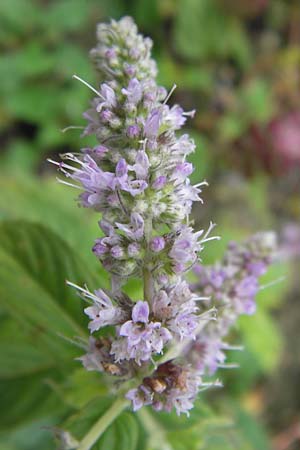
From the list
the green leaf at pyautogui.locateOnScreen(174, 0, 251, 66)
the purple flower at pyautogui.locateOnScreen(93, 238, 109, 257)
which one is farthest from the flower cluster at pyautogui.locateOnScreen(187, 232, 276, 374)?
the green leaf at pyautogui.locateOnScreen(174, 0, 251, 66)

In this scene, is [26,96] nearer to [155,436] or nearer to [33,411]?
[33,411]

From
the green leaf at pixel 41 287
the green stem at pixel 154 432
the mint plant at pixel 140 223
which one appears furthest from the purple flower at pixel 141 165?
the green stem at pixel 154 432

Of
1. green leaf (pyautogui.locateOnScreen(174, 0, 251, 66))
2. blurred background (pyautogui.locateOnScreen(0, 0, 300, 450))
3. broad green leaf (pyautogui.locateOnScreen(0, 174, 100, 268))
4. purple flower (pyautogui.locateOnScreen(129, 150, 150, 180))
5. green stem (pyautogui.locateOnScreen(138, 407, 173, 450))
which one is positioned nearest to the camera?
purple flower (pyautogui.locateOnScreen(129, 150, 150, 180))

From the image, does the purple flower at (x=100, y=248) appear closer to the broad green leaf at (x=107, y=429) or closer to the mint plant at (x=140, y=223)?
the mint plant at (x=140, y=223)

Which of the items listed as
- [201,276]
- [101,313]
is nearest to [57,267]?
[201,276]

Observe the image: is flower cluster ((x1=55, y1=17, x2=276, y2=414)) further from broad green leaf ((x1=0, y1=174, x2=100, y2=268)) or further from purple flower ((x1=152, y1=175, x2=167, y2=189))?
broad green leaf ((x1=0, y1=174, x2=100, y2=268))
